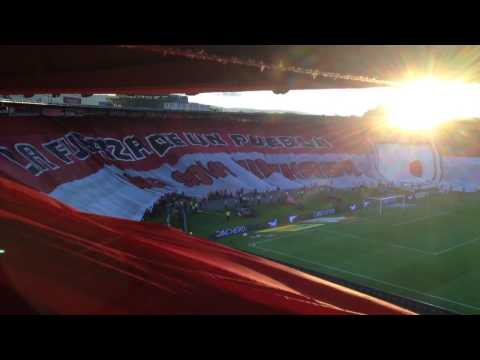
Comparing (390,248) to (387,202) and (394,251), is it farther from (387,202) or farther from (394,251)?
(387,202)

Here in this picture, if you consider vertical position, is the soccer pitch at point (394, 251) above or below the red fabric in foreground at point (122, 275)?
below

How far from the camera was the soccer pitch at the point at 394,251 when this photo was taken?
717 inches

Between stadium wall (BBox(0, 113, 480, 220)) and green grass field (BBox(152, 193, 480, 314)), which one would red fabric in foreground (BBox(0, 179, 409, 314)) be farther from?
stadium wall (BBox(0, 113, 480, 220))

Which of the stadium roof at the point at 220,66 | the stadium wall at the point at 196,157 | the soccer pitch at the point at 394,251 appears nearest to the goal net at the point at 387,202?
the soccer pitch at the point at 394,251

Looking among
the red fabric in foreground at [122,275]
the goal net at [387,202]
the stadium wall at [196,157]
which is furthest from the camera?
the goal net at [387,202]

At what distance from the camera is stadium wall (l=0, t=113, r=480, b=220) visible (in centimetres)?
2602

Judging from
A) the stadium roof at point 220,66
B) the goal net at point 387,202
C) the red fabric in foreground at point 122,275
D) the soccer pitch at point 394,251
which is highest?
the stadium roof at point 220,66

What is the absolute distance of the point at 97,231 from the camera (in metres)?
2.59

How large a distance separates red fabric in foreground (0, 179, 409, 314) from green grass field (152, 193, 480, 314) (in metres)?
15.6

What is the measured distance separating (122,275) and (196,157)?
1457 inches

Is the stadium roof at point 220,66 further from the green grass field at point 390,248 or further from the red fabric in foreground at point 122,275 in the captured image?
the green grass field at point 390,248

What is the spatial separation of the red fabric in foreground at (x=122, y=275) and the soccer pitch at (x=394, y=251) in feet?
51.4
